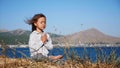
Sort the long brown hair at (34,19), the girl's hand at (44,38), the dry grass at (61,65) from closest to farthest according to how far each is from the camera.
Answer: the dry grass at (61,65), the girl's hand at (44,38), the long brown hair at (34,19)

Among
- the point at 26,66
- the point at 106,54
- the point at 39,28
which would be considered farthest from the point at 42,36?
the point at 106,54

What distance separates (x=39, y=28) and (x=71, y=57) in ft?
6.25

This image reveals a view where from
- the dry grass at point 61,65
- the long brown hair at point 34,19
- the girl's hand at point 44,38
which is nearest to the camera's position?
the dry grass at point 61,65

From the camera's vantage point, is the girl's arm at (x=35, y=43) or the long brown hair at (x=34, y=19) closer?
the girl's arm at (x=35, y=43)

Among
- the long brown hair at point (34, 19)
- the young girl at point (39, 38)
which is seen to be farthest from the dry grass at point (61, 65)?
the long brown hair at point (34, 19)

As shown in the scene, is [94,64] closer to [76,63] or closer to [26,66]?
[76,63]

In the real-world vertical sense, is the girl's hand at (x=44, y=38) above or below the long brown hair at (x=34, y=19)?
below

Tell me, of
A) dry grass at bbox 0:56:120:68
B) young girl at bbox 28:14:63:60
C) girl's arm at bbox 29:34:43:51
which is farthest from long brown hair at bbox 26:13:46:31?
dry grass at bbox 0:56:120:68

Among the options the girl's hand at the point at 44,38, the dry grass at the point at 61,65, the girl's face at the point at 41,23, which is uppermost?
the girl's face at the point at 41,23

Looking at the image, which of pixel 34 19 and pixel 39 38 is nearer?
pixel 39 38

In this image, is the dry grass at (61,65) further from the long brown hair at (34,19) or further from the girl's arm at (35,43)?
the long brown hair at (34,19)

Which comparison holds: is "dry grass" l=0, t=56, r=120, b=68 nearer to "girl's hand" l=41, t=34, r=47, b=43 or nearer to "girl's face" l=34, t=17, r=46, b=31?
"girl's hand" l=41, t=34, r=47, b=43

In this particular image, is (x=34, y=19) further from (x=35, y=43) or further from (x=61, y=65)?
(x=61, y=65)

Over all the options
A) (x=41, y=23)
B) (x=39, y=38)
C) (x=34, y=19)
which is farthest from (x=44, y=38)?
(x=34, y=19)
